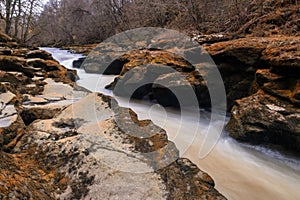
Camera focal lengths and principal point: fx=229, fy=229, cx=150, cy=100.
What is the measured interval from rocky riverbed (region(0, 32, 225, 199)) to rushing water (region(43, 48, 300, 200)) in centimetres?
102

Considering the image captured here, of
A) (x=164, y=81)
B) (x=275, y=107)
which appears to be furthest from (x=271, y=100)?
(x=164, y=81)

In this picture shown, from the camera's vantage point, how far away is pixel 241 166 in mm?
3385

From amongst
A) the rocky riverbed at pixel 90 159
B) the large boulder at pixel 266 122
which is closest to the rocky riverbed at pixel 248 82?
the large boulder at pixel 266 122

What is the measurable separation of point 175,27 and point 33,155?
967 centimetres

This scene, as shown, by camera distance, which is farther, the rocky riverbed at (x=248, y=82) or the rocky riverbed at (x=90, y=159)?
the rocky riverbed at (x=248, y=82)

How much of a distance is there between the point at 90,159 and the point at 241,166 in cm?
237

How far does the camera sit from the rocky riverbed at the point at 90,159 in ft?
5.72

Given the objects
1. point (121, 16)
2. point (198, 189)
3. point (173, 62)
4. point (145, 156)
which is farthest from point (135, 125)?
point (121, 16)

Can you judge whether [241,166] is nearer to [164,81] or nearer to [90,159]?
[90,159]

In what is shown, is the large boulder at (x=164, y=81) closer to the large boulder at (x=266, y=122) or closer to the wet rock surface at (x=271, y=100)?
the wet rock surface at (x=271, y=100)

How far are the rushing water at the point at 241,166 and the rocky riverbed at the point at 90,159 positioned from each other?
3.34 ft

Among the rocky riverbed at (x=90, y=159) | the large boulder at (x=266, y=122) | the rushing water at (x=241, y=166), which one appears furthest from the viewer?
the large boulder at (x=266, y=122)

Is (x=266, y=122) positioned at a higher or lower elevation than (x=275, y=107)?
lower

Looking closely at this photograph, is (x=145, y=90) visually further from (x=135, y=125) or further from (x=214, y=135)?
(x=135, y=125)
